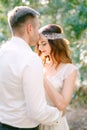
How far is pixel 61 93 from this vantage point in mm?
3193

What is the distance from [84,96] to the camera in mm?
8336

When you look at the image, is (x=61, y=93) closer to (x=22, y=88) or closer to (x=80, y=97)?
(x=22, y=88)

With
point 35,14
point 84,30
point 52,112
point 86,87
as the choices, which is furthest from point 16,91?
point 86,87

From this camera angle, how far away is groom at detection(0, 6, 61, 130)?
260 cm

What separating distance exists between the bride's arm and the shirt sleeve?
323mm

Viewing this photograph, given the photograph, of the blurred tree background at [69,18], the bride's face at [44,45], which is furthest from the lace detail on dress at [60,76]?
the blurred tree background at [69,18]

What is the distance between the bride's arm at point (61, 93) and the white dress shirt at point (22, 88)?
10.9 inches

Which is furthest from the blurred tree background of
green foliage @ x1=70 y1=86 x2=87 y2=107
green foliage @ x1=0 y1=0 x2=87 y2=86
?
Answer: green foliage @ x1=70 y1=86 x2=87 y2=107

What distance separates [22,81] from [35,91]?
0.33 ft

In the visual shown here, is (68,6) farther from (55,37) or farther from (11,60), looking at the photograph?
(11,60)

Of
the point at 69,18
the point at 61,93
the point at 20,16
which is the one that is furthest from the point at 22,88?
the point at 69,18

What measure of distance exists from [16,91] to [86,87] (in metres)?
5.64

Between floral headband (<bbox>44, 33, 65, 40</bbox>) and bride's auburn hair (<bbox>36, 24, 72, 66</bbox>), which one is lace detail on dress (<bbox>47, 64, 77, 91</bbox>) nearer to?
bride's auburn hair (<bbox>36, 24, 72, 66</bbox>)

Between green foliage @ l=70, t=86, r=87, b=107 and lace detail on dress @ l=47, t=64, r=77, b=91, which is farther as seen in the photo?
green foliage @ l=70, t=86, r=87, b=107
